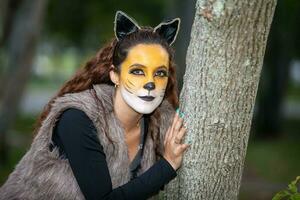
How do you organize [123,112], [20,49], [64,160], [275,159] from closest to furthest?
[64,160], [123,112], [20,49], [275,159]

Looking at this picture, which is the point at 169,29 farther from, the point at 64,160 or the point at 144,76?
the point at 64,160

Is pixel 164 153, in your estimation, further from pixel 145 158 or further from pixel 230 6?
pixel 230 6

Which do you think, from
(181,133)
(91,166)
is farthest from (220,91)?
(91,166)

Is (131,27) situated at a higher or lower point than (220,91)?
higher

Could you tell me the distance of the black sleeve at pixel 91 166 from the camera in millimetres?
3062

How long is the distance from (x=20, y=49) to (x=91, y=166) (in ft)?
28.3

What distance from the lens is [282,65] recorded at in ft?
57.0

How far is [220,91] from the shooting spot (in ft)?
10.3

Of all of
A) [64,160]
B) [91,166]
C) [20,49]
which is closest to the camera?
[91,166]

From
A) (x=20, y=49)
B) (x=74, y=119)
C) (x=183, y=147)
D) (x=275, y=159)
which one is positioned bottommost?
(x=275, y=159)

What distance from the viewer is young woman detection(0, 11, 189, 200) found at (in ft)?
10.2

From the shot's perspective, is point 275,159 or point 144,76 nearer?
point 144,76

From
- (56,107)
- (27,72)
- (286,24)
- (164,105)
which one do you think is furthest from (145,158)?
(286,24)

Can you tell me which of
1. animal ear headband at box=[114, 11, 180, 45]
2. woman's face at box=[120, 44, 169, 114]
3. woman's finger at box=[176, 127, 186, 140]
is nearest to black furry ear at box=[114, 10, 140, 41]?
animal ear headband at box=[114, 11, 180, 45]
